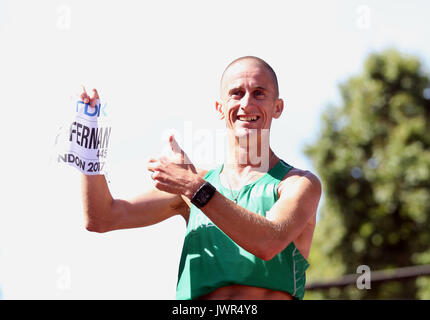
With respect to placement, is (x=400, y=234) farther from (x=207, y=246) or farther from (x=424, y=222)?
(x=207, y=246)

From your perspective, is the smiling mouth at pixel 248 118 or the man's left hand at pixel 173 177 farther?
the smiling mouth at pixel 248 118

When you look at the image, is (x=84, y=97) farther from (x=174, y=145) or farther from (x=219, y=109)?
(x=219, y=109)

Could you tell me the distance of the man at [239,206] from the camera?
2973 millimetres

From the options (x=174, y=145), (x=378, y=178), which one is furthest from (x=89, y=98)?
(x=378, y=178)

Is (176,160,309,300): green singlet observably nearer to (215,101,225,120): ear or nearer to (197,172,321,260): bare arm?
(197,172,321,260): bare arm

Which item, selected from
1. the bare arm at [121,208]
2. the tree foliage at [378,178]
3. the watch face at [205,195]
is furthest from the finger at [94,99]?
the tree foliage at [378,178]

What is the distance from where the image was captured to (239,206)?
9.75ft

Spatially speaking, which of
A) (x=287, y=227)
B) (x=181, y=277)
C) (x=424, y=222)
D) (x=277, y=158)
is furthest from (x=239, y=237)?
(x=424, y=222)

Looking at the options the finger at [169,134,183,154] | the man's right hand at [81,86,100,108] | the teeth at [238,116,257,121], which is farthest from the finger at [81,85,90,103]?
the teeth at [238,116,257,121]

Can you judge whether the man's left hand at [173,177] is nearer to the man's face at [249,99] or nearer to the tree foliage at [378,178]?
the man's face at [249,99]

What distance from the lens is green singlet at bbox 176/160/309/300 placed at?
10.4 ft

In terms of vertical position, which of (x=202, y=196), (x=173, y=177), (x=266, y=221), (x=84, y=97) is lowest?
(x=266, y=221)

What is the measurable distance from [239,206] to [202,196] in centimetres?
20
